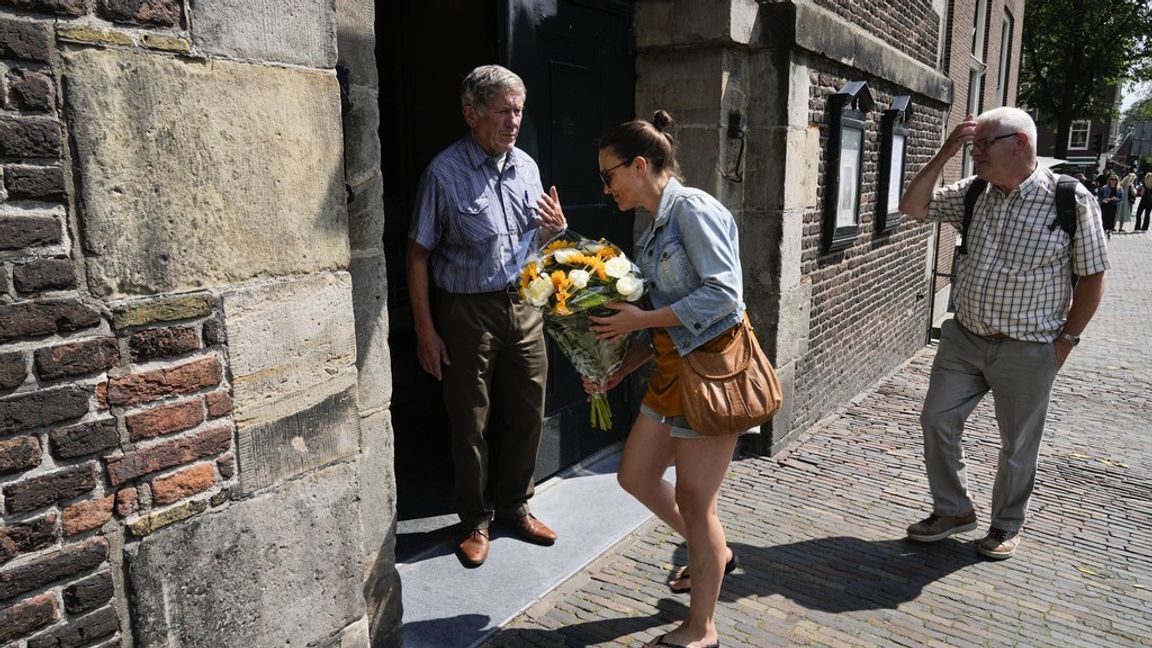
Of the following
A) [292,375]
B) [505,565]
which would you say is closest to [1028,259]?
[505,565]

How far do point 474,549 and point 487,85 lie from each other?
2153 mm

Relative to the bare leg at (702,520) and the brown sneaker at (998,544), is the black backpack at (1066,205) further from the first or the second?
the bare leg at (702,520)

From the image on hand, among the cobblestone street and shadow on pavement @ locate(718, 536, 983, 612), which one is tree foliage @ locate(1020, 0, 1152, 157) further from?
shadow on pavement @ locate(718, 536, 983, 612)

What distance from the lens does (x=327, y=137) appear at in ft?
7.79

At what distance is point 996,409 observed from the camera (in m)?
4.09

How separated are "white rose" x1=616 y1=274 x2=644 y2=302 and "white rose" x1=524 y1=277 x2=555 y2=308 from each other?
9.1 inches

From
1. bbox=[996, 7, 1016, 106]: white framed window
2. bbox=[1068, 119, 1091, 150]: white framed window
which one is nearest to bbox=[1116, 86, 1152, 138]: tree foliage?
bbox=[1068, 119, 1091, 150]: white framed window

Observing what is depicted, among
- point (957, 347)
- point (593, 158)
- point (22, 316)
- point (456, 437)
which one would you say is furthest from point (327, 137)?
point (957, 347)

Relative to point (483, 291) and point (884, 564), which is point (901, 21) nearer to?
point (884, 564)

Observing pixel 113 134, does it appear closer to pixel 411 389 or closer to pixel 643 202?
pixel 643 202

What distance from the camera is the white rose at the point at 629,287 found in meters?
2.71

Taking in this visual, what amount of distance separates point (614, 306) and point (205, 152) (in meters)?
1.36

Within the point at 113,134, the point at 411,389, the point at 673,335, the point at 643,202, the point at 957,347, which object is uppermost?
the point at 113,134

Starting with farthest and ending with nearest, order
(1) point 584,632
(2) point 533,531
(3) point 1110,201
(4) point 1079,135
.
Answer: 1. (4) point 1079,135
2. (3) point 1110,201
3. (2) point 533,531
4. (1) point 584,632
